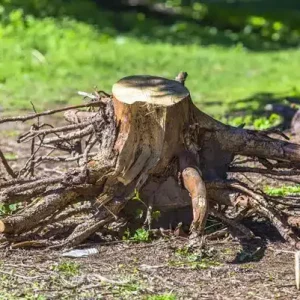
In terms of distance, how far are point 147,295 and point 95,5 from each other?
12591 mm

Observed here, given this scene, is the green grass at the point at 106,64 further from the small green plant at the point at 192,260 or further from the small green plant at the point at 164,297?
the small green plant at the point at 164,297

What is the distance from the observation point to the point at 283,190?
6.33m

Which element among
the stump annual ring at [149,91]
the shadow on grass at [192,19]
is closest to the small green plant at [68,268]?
the stump annual ring at [149,91]

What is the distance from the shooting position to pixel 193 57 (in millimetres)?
13477

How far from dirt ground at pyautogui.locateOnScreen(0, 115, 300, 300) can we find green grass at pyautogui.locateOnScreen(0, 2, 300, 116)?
461 cm

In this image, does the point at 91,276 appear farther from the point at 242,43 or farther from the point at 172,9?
the point at 172,9

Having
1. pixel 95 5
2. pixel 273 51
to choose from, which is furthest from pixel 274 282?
pixel 95 5

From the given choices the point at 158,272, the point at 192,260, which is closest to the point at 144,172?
the point at 192,260

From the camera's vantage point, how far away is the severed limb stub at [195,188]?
4.97 meters

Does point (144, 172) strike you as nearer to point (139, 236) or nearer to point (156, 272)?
point (139, 236)

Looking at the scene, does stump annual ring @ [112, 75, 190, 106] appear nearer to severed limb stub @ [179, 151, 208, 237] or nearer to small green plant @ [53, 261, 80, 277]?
severed limb stub @ [179, 151, 208, 237]

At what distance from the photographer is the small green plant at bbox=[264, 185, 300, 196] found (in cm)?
622

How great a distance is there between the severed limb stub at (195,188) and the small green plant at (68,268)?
0.62 m

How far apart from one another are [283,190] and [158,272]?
6.10ft
